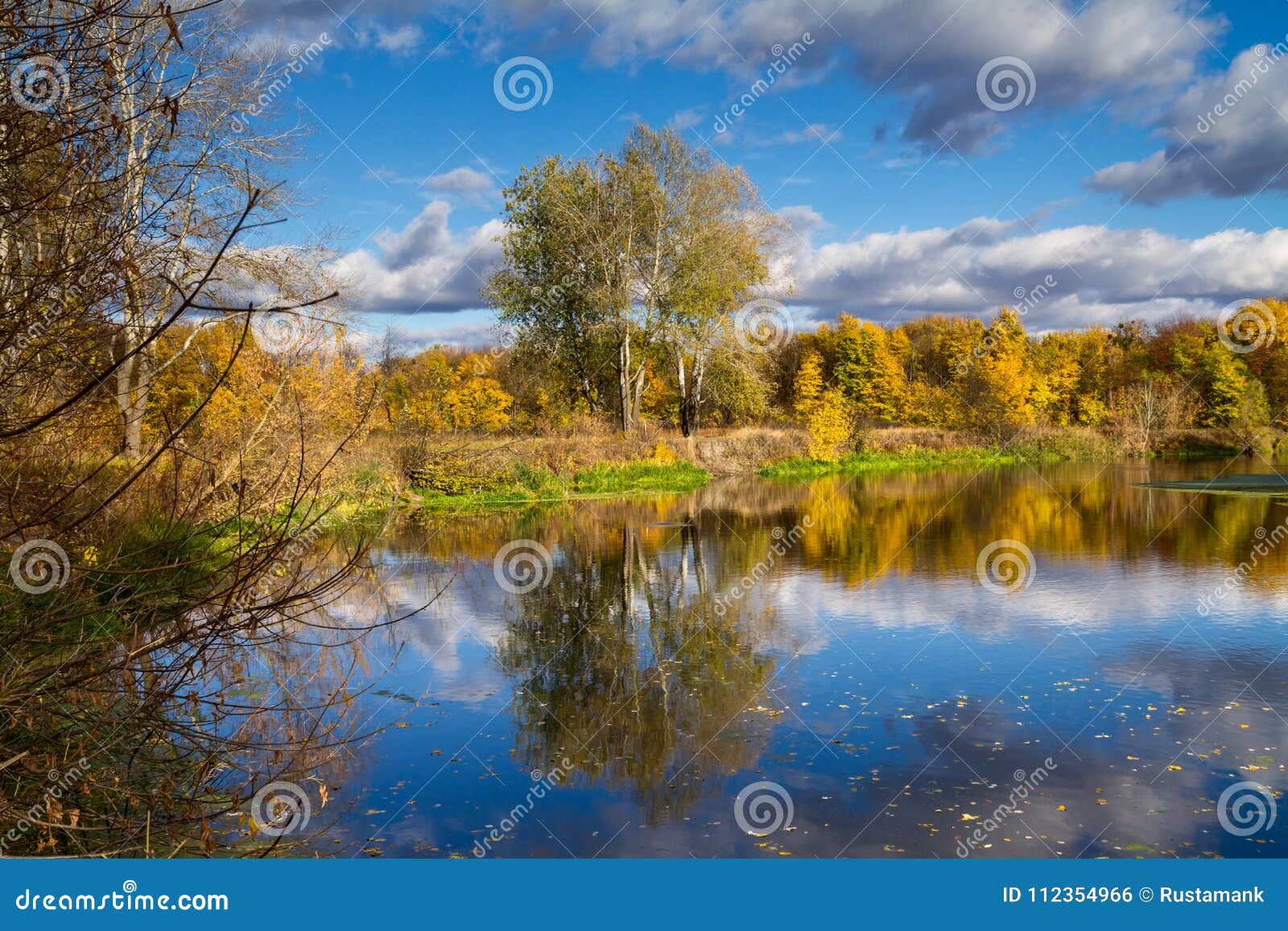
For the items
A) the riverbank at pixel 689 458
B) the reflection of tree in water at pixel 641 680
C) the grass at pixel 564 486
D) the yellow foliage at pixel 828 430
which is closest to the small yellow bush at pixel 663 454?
the riverbank at pixel 689 458

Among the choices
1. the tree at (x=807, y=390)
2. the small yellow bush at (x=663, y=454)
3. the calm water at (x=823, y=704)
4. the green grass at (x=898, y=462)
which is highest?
the tree at (x=807, y=390)

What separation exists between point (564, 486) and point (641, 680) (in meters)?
19.9

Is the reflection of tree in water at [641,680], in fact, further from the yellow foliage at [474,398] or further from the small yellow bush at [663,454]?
the yellow foliage at [474,398]

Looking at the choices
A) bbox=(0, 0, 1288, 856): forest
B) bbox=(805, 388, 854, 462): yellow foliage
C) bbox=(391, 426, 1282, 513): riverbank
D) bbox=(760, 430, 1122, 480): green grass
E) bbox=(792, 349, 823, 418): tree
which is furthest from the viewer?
bbox=(792, 349, 823, 418): tree

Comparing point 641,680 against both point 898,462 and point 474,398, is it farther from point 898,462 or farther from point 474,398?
point 474,398

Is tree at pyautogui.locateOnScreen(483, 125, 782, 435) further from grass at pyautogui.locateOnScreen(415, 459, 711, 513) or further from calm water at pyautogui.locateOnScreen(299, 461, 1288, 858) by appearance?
calm water at pyautogui.locateOnScreen(299, 461, 1288, 858)

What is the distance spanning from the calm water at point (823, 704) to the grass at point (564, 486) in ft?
31.3

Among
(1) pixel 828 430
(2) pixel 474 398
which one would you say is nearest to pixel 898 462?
(1) pixel 828 430

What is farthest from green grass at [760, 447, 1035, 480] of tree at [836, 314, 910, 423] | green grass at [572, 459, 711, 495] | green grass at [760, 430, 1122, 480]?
tree at [836, 314, 910, 423]

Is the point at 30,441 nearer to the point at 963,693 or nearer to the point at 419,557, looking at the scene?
the point at 963,693

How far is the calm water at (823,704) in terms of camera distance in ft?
18.7

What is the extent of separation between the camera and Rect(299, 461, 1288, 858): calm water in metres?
5.71

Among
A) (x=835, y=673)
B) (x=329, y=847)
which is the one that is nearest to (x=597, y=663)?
(x=835, y=673)

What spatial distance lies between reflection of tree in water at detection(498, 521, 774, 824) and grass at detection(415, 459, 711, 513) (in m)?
12.3
